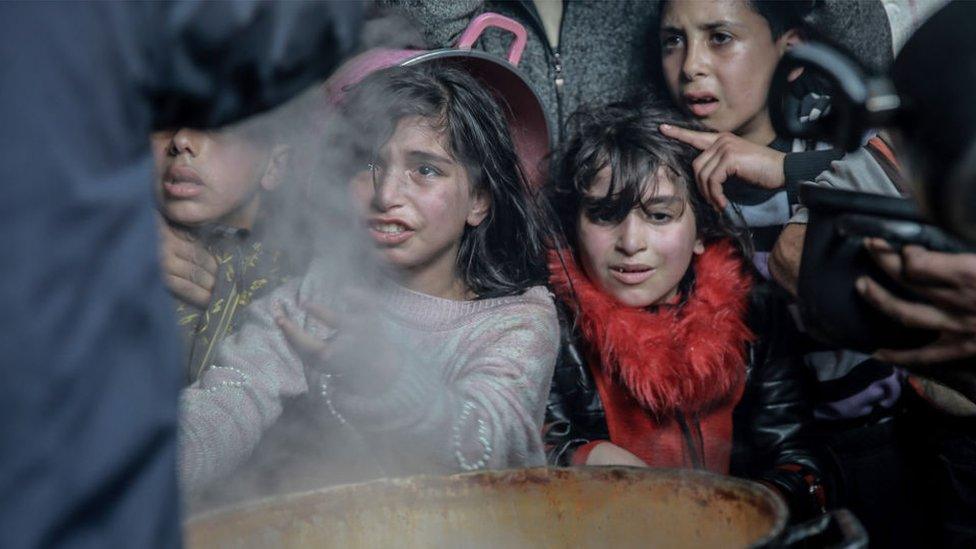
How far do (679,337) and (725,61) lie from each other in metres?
0.74

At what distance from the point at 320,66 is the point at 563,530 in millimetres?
928

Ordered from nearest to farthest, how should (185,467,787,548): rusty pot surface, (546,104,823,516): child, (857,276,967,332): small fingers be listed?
(857,276,967,332): small fingers
(185,467,787,548): rusty pot surface
(546,104,823,516): child

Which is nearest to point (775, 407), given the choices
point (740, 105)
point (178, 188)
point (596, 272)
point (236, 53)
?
point (596, 272)

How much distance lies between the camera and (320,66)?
124cm

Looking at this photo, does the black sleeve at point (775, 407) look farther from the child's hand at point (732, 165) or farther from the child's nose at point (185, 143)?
the child's nose at point (185, 143)

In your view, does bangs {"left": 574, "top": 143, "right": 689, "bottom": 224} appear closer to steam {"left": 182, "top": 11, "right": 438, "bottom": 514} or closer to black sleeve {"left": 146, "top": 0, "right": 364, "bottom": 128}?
steam {"left": 182, "top": 11, "right": 438, "bottom": 514}

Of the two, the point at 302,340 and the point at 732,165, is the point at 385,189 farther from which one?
the point at 732,165

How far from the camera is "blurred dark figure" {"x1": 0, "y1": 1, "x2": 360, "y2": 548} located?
92 cm

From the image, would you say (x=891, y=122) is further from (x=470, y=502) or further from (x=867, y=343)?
(x=470, y=502)

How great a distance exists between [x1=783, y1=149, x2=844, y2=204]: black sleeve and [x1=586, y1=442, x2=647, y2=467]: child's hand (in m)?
0.78

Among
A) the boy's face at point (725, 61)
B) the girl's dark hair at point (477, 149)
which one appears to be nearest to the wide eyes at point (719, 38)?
the boy's face at point (725, 61)

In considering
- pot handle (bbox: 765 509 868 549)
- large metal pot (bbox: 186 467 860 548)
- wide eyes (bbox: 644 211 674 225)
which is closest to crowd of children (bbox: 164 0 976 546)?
wide eyes (bbox: 644 211 674 225)

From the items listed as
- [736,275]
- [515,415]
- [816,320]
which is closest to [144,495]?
[816,320]

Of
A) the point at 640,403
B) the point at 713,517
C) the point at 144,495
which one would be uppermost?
the point at 144,495
